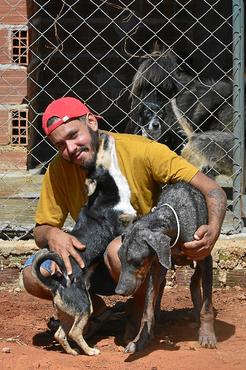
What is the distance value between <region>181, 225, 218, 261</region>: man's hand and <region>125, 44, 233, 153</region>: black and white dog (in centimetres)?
371

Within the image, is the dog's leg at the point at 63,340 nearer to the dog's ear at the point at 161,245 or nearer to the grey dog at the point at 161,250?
the grey dog at the point at 161,250

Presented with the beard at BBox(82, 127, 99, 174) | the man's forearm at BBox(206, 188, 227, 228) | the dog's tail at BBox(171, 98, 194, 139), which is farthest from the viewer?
the dog's tail at BBox(171, 98, 194, 139)

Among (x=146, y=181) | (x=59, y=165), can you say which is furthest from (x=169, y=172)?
(x=59, y=165)

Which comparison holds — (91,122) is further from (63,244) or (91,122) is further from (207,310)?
(207,310)

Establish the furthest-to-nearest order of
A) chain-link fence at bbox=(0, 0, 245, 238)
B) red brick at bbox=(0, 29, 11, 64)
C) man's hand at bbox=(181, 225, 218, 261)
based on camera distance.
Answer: red brick at bbox=(0, 29, 11, 64) → chain-link fence at bbox=(0, 0, 245, 238) → man's hand at bbox=(181, 225, 218, 261)

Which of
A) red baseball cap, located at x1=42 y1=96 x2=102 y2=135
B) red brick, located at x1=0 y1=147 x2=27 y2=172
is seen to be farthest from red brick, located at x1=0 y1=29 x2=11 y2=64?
red baseball cap, located at x1=42 y1=96 x2=102 y2=135

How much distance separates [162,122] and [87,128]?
147 inches

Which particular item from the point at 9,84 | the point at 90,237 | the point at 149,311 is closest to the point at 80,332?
the point at 149,311

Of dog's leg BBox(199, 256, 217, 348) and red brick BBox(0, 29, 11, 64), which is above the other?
red brick BBox(0, 29, 11, 64)

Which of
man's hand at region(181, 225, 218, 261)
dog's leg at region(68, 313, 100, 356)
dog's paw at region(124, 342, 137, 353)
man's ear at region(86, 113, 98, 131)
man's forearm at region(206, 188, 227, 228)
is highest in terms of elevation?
man's ear at region(86, 113, 98, 131)

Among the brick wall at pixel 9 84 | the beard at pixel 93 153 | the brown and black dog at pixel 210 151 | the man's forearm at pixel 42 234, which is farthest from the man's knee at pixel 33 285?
the brick wall at pixel 9 84

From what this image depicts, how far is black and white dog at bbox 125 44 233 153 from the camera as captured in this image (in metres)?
8.62

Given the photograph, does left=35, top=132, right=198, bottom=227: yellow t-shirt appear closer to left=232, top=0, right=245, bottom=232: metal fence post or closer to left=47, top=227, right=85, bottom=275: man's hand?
left=47, top=227, right=85, bottom=275: man's hand

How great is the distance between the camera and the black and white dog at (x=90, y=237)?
494 centimetres
